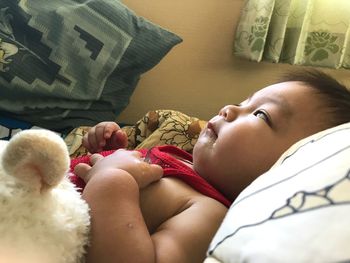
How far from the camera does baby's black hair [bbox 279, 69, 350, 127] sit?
2.60ft

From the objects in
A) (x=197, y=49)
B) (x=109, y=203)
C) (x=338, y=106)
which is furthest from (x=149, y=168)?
(x=197, y=49)

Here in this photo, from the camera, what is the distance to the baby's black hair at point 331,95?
792mm

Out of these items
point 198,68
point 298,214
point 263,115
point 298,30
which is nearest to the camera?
point 298,214

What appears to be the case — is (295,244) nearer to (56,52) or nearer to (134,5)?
(56,52)

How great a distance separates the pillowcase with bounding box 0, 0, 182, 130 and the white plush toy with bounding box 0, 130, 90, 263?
0.78 m

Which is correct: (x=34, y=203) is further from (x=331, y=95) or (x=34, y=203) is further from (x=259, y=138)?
(x=331, y=95)

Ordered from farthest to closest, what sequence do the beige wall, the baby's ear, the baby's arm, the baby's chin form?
the beige wall → the baby's chin → the baby's arm → the baby's ear

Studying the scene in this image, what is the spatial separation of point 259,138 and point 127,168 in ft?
0.78

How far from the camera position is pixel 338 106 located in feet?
2.64

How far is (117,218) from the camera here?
613mm

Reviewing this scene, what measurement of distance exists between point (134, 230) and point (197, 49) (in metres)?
1.06

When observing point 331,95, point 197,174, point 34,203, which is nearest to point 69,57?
point 197,174

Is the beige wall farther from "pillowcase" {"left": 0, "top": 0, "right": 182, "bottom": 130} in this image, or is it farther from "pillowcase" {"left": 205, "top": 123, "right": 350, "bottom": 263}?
"pillowcase" {"left": 205, "top": 123, "right": 350, "bottom": 263}

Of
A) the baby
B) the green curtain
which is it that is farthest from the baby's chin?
the green curtain
